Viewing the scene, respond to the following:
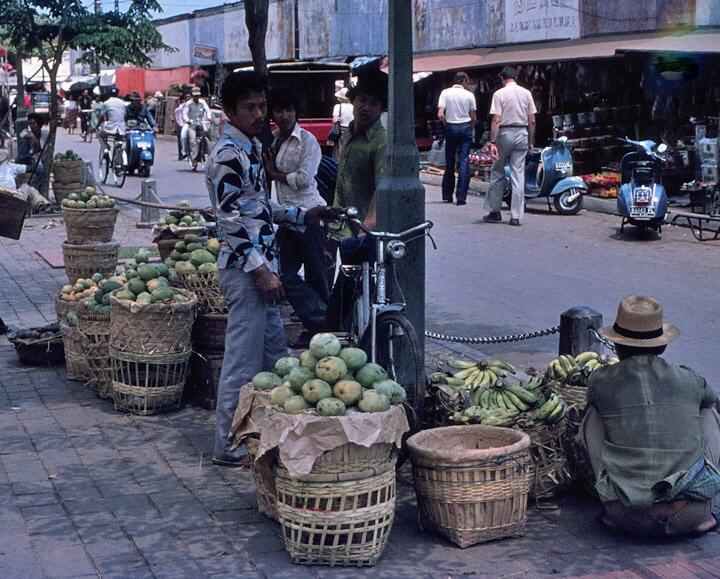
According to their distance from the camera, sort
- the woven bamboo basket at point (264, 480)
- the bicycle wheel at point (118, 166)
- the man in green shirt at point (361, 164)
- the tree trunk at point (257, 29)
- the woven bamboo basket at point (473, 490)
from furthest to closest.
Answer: the bicycle wheel at point (118, 166), the tree trunk at point (257, 29), the man in green shirt at point (361, 164), the woven bamboo basket at point (264, 480), the woven bamboo basket at point (473, 490)

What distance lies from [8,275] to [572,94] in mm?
11840

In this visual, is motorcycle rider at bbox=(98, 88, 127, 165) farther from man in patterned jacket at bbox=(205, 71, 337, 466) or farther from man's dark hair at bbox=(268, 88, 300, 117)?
man in patterned jacket at bbox=(205, 71, 337, 466)

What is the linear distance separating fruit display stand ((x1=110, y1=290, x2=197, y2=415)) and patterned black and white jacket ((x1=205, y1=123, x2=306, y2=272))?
1069mm

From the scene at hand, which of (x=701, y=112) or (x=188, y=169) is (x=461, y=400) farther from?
(x=188, y=169)

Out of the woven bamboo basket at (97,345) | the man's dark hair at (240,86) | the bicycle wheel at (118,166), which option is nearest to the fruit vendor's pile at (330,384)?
the man's dark hair at (240,86)

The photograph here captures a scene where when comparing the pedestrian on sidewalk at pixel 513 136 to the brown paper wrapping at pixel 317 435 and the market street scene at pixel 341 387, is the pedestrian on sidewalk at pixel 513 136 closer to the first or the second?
the market street scene at pixel 341 387

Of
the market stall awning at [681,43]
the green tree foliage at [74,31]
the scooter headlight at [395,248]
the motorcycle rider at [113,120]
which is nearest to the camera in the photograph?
the scooter headlight at [395,248]

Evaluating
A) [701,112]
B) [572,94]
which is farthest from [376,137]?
[572,94]

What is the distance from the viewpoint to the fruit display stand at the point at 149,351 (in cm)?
704

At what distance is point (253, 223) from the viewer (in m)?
6.01

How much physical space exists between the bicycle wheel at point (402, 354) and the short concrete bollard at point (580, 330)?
4.24 ft

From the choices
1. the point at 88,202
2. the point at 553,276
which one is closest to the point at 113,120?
the point at 88,202

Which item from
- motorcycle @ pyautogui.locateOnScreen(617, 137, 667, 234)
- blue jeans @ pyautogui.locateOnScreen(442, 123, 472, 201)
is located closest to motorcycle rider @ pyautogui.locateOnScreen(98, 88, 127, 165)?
blue jeans @ pyautogui.locateOnScreen(442, 123, 472, 201)

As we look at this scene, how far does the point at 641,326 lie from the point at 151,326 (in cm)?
313
